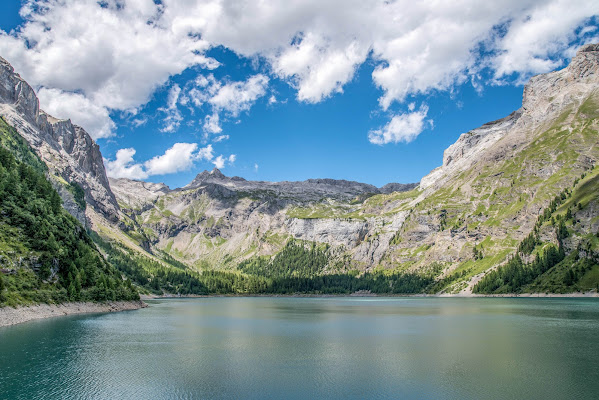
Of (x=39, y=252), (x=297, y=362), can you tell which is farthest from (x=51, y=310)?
(x=297, y=362)

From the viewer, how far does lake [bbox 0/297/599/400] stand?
3491 centimetres

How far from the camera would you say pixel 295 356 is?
166 feet

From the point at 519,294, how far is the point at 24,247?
192m

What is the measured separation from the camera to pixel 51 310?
276ft

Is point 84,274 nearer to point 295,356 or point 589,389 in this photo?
point 295,356

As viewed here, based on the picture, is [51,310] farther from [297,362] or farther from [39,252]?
[297,362]

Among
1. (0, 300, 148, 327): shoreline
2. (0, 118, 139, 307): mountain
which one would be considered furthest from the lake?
(0, 118, 139, 307): mountain

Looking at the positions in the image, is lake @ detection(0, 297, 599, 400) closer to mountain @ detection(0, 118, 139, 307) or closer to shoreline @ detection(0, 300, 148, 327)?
shoreline @ detection(0, 300, 148, 327)

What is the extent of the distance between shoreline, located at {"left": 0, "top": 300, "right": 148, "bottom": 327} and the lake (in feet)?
10.7

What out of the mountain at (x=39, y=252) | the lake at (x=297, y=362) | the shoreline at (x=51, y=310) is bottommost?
→ the lake at (x=297, y=362)

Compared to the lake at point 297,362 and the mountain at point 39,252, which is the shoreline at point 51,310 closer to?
the mountain at point 39,252

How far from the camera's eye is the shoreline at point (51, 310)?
6869cm

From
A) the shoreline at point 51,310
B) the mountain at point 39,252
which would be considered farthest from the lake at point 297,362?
the mountain at point 39,252

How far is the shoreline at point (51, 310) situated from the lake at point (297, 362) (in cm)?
328
